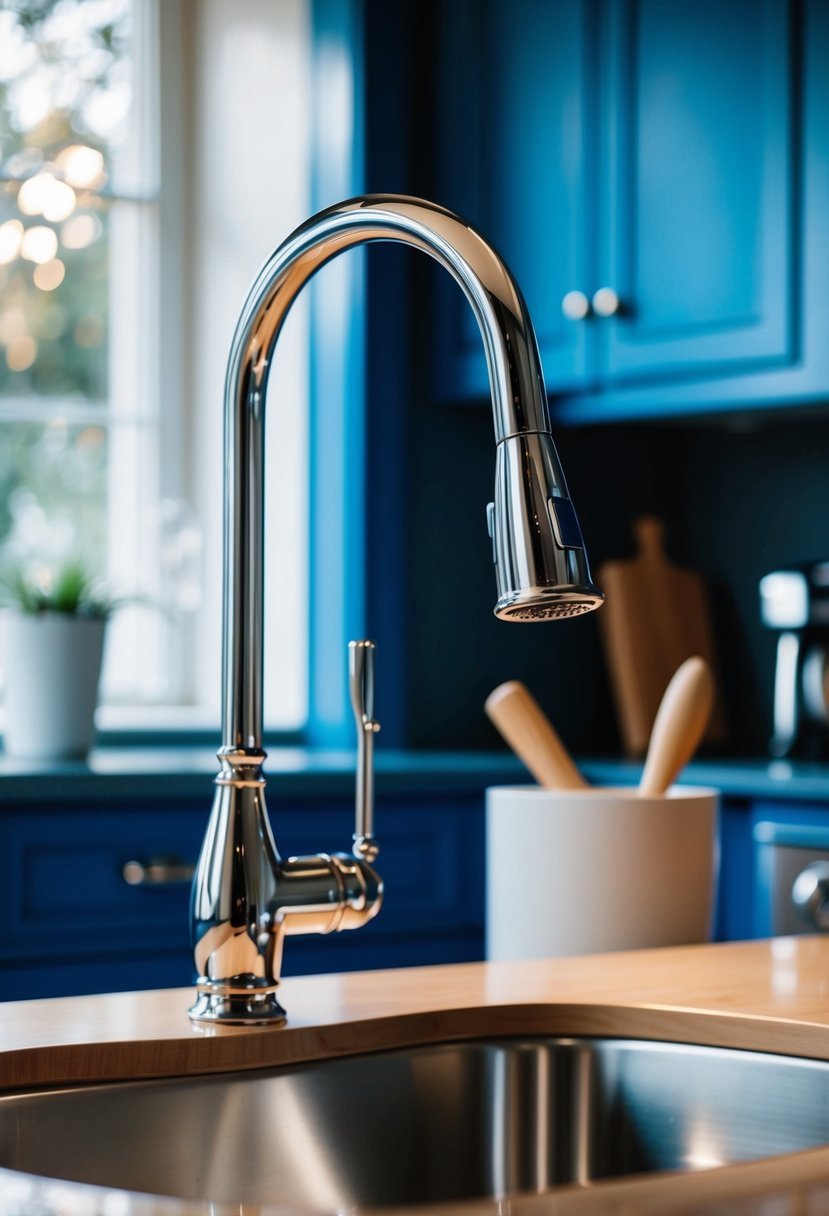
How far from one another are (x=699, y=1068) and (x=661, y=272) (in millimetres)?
1789

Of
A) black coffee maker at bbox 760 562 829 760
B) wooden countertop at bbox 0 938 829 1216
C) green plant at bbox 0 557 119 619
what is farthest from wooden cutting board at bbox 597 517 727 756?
wooden countertop at bbox 0 938 829 1216

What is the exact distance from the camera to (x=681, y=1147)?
0.84 metres

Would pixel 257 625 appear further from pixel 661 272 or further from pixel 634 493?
pixel 634 493

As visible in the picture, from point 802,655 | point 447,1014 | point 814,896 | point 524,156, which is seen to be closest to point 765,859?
→ point 814,896

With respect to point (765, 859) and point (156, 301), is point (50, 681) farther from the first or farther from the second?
point (765, 859)

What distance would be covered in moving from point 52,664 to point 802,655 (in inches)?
44.0

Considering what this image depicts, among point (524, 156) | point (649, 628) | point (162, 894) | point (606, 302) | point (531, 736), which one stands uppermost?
point (524, 156)

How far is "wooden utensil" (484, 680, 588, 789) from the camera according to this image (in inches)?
46.6

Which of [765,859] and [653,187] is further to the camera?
[653,187]

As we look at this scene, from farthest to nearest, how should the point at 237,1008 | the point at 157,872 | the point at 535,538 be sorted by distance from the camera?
the point at 157,872 → the point at 237,1008 → the point at 535,538

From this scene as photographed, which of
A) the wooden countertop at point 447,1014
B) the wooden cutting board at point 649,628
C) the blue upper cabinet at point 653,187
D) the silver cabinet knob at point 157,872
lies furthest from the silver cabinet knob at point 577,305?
the wooden countertop at point 447,1014

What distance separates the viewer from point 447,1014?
2.88 feet

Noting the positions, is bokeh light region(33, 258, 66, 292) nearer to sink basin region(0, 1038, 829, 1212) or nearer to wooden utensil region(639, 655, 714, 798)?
wooden utensil region(639, 655, 714, 798)

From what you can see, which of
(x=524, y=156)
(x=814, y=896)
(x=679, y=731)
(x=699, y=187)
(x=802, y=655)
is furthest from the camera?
(x=524, y=156)
